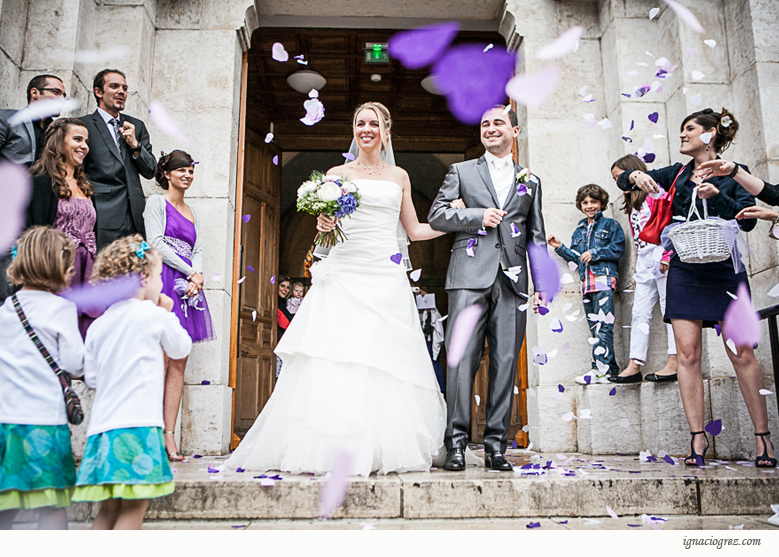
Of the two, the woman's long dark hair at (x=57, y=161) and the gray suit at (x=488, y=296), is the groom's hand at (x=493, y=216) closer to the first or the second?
the gray suit at (x=488, y=296)

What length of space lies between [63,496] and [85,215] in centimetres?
169

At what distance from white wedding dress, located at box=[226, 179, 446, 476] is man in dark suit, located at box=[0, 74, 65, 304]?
158 centimetres

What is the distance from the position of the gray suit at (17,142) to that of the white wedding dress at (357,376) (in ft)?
5.46

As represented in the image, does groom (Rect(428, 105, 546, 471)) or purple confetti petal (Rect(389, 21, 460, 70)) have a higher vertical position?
purple confetti petal (Rect(389, 21, 460, 70))

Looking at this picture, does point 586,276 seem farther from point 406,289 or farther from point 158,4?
point 158,4

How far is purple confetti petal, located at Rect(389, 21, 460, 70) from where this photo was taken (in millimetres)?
6363

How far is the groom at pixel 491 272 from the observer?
11.3 feet

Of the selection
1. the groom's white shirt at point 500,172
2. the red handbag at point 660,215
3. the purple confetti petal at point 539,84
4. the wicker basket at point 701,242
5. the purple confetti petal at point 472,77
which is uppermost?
the purple confetti petal at point 472,77

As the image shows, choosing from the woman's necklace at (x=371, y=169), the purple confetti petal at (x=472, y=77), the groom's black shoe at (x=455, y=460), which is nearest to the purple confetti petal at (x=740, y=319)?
the groom's black shoe at (x=455, y=460)

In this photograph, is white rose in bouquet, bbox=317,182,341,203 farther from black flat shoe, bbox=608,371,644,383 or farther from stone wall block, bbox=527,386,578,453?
black flat shoe, bbox=608,371,644,383

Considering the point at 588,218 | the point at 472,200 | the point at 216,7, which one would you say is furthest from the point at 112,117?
the point at 588,218

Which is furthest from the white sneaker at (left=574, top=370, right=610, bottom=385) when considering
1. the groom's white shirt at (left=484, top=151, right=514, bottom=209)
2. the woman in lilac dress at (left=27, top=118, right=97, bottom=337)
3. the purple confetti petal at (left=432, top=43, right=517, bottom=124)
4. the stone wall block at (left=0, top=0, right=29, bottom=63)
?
the stone wall block at (left=0, top=0, right=29, bottom=63)

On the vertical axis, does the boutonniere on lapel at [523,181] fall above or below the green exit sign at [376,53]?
below

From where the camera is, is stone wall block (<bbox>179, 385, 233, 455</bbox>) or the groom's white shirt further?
stone wall block (<bbox>179, 385, 233, 455</bbox>)
